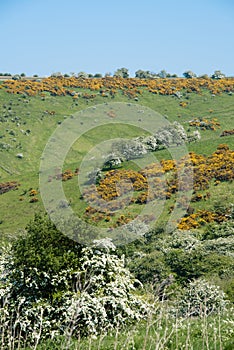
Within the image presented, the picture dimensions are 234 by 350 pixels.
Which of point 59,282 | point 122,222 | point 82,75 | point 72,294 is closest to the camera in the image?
point 72,294

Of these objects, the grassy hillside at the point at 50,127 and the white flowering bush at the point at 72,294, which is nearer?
the white flowering bush at the point at 72,294

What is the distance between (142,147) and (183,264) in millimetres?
54250

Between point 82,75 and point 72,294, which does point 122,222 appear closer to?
point 72,294

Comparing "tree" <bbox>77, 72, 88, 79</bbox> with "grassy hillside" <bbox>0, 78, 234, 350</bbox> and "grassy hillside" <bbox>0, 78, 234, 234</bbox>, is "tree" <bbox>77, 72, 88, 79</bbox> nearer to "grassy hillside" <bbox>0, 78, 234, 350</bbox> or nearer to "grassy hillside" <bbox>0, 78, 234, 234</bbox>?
"grassy hillside" <bbox>0, 78, 234, 350</bbox>

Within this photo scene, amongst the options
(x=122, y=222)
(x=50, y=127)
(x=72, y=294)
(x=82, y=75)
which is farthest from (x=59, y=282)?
(x=82, y=75)

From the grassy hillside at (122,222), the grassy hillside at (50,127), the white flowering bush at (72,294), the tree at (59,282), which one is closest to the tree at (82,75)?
the grassy hillside at (122,222)

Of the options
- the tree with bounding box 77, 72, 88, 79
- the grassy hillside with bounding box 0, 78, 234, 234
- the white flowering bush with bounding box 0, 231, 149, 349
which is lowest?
the white flowering bush with bounding box 0, 231, 149, 349

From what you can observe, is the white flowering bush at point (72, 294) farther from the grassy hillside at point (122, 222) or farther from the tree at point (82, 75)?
the tree at point (82, 75)

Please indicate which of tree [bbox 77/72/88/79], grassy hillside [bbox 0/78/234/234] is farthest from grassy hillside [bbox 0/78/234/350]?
tree [bbox 77/72/88/79]

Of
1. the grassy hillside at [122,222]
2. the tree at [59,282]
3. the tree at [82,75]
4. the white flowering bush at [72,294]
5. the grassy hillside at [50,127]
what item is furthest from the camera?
the tree at [82,75]

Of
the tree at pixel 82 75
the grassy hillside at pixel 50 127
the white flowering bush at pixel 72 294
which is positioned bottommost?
the white flowering bush at pixel 72 294

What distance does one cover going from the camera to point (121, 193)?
276 ft

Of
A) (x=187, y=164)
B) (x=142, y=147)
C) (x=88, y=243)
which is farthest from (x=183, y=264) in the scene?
(x=142, y=147)

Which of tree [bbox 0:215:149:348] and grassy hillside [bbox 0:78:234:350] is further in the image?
tree [bbox 0:215:149:348]
